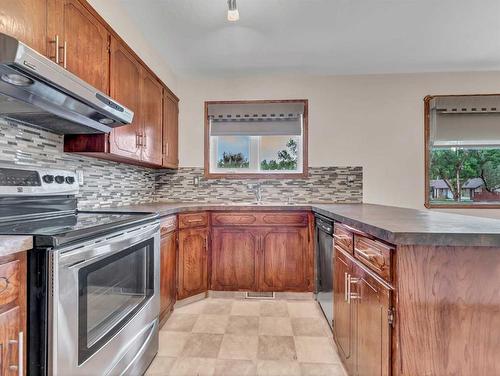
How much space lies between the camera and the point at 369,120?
10.6ft

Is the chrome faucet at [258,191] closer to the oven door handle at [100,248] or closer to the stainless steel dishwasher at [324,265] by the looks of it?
the stainless steel dishwasher at [324,265]

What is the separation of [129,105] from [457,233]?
2118 mm

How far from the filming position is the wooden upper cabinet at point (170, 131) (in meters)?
2.82

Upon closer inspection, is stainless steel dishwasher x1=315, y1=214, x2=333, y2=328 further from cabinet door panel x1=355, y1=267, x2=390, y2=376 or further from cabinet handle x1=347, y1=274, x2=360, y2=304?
cabinet door panel x1=355, y1=267, x2=390, y2=376

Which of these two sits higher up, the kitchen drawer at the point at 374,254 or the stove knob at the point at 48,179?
the stove knob at the point at 48,179

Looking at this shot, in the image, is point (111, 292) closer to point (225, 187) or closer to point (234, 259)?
point (234, 259)

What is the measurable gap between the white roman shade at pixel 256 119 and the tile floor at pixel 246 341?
1.91 m

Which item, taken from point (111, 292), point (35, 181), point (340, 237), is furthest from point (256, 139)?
point (111, 292)

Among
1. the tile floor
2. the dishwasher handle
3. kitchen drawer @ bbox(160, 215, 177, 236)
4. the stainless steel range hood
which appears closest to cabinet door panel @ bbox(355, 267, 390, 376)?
the tile floor

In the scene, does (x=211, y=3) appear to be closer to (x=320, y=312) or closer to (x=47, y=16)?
(x=47, y=16)

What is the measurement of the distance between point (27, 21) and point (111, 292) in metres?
1.29

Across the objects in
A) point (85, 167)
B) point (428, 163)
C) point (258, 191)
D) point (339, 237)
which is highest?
point (428, 163)

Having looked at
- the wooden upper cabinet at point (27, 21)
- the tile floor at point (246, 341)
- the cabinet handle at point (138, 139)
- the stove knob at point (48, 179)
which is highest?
the wooden upper cabinet at point (27, 21)

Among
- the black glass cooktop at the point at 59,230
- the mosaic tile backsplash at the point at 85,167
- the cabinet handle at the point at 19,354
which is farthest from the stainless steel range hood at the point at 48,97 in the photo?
the cabinet handle at the point at 19,354
